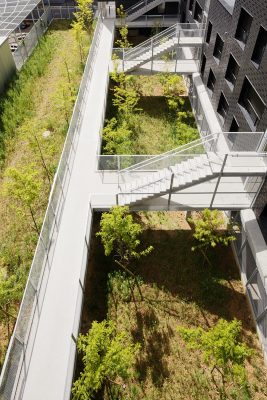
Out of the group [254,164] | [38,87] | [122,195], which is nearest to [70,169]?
[122,195]

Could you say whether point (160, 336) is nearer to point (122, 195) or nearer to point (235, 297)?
point (235, 297)

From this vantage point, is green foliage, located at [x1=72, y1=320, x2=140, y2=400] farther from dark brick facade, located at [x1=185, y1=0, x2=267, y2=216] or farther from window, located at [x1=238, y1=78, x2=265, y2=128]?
window, located at [x1=238, y1=78, x2=265, y2=128]

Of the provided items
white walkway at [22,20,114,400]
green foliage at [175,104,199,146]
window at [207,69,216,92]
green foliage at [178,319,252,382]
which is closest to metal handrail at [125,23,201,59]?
window at [207,69,216,92]

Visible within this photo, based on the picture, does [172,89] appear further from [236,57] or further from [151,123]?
[236,57]

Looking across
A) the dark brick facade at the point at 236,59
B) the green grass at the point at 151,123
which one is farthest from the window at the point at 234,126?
the green grass at the point at 151,123

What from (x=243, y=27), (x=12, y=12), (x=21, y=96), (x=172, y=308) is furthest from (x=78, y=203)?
(x=12, y=12)
